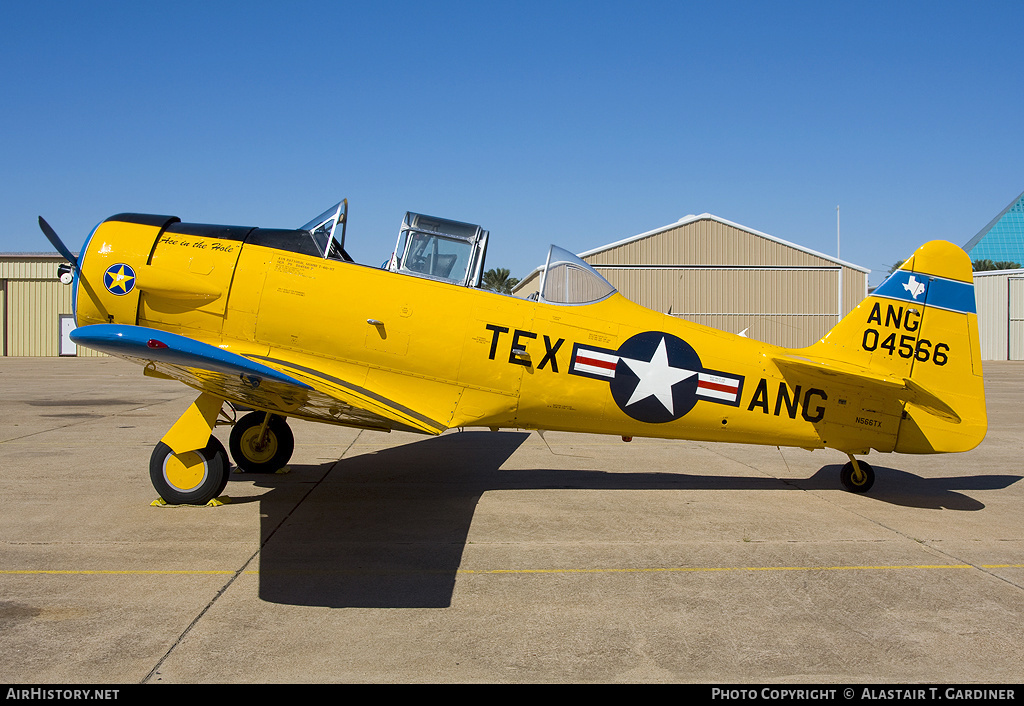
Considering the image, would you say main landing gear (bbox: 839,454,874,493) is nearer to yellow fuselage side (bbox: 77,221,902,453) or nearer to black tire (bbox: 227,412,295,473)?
yellow fuselage side (bbox: 77,221,902,453)

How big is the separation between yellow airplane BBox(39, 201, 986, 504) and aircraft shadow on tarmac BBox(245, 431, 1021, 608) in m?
0.79

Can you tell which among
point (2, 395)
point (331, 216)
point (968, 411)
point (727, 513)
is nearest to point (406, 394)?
point (331, 216)

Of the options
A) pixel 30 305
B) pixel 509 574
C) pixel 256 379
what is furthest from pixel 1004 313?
pixel 30 305

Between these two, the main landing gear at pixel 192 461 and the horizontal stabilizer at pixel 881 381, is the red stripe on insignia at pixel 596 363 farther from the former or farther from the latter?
the main landing gear at pixel 192 461

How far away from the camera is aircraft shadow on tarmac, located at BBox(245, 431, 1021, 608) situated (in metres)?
4.50

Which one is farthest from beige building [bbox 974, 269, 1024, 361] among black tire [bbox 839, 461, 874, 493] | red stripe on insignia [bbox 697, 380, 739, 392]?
red stripe on insignia [bbox 697, 380, 739, 392]

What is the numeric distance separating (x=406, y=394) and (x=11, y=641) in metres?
3.49

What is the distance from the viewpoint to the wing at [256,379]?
4.86 metres

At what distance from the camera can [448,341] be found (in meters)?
6.48

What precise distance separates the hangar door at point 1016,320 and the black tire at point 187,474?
53532mm

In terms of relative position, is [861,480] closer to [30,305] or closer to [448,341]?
[448,341]

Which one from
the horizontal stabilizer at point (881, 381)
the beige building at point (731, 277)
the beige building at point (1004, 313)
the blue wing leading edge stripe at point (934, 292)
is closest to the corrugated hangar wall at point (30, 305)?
the beige building at point (731, 277)

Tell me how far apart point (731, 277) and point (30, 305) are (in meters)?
40.7

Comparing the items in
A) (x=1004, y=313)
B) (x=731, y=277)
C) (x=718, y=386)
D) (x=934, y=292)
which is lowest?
(x=718, y=386)
